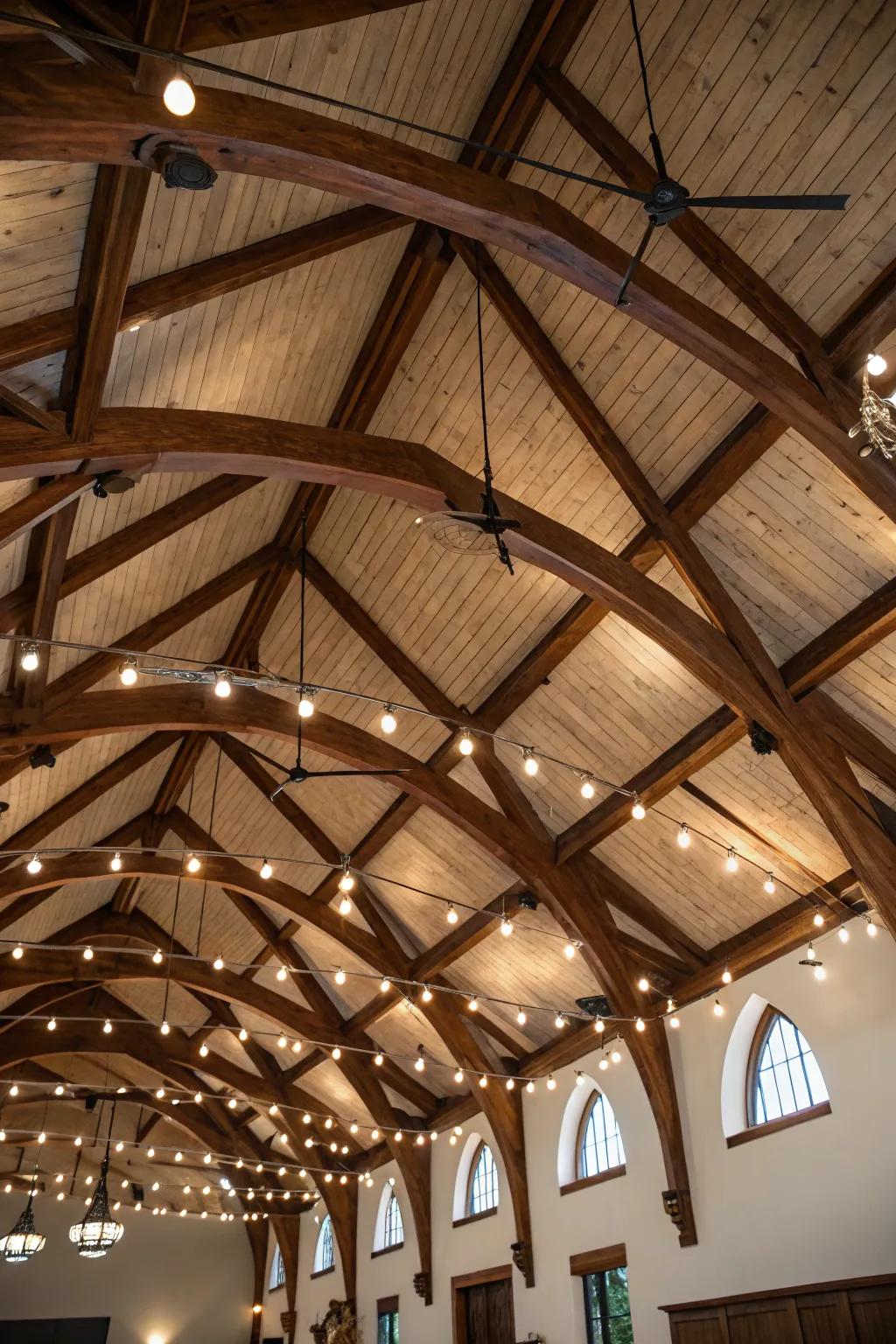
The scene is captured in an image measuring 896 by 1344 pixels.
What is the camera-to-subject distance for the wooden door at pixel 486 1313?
12.7 m

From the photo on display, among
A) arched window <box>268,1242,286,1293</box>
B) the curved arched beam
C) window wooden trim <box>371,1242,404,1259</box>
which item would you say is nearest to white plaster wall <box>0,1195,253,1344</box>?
arched window <box>268,1242,286,1293</box>

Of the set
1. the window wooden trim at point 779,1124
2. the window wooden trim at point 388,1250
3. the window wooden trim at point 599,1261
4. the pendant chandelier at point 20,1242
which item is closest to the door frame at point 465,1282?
the window wooden trim at point 599,1261

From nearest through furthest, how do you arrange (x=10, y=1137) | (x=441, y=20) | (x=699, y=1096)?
(x=441, y=20)
(x=699, y=1096)
(x=10, y=1137)

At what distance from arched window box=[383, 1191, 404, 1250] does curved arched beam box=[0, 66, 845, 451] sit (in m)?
15.2

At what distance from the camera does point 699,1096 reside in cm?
1001

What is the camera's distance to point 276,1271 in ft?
68.3

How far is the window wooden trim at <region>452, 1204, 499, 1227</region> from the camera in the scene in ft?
44.2

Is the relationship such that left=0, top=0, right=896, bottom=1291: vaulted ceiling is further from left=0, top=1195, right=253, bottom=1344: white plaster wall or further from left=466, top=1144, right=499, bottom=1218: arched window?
left=0, top=1195, right=253, bottom=1344: white plaster wall

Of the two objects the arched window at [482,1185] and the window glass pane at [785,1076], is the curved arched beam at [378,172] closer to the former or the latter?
the window glass pane at [785,1076]

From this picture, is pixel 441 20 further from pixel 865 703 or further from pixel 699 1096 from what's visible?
pixel 699 1096

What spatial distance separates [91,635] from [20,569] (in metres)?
1.68

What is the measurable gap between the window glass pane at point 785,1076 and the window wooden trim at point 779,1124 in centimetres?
9

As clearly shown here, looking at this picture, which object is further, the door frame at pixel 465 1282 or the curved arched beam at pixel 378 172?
the door frame at pixel 465 1282

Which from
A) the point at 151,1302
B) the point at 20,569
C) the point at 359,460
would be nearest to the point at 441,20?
the point at 359,460
